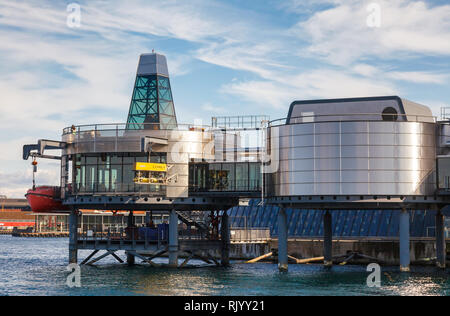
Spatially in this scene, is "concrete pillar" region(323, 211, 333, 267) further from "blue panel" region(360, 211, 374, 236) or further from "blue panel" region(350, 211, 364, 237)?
"blue panel" region(350, 211, 364, 237)

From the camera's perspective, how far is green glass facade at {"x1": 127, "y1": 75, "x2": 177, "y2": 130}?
103750mm

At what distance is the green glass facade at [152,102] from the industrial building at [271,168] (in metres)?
18.9

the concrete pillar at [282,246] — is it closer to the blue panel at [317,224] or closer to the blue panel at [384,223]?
the blue panel at [384,223]

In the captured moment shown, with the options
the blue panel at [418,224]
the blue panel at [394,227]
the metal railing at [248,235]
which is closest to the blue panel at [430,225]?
the blue panel at [418,224]

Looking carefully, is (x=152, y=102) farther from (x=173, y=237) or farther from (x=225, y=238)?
(x=173, y=237)

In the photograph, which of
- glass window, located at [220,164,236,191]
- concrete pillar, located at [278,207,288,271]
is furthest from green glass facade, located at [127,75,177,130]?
concrete pillar, located at [278,207,288,271]

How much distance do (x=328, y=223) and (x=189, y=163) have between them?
64.4 ft

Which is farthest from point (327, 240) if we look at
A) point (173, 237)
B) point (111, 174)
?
point (111, 174)

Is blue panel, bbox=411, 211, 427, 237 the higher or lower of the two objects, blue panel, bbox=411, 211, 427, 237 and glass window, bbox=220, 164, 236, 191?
the lower

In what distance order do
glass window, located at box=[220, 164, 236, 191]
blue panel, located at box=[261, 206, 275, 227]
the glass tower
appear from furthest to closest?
blue panel, located at box=[261, 206, 275, 227], the glass tower, glass window, located at box=[220, 164, 236, 191]

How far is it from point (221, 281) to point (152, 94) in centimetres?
4450

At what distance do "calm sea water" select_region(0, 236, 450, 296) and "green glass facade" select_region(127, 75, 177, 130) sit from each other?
27216mm
